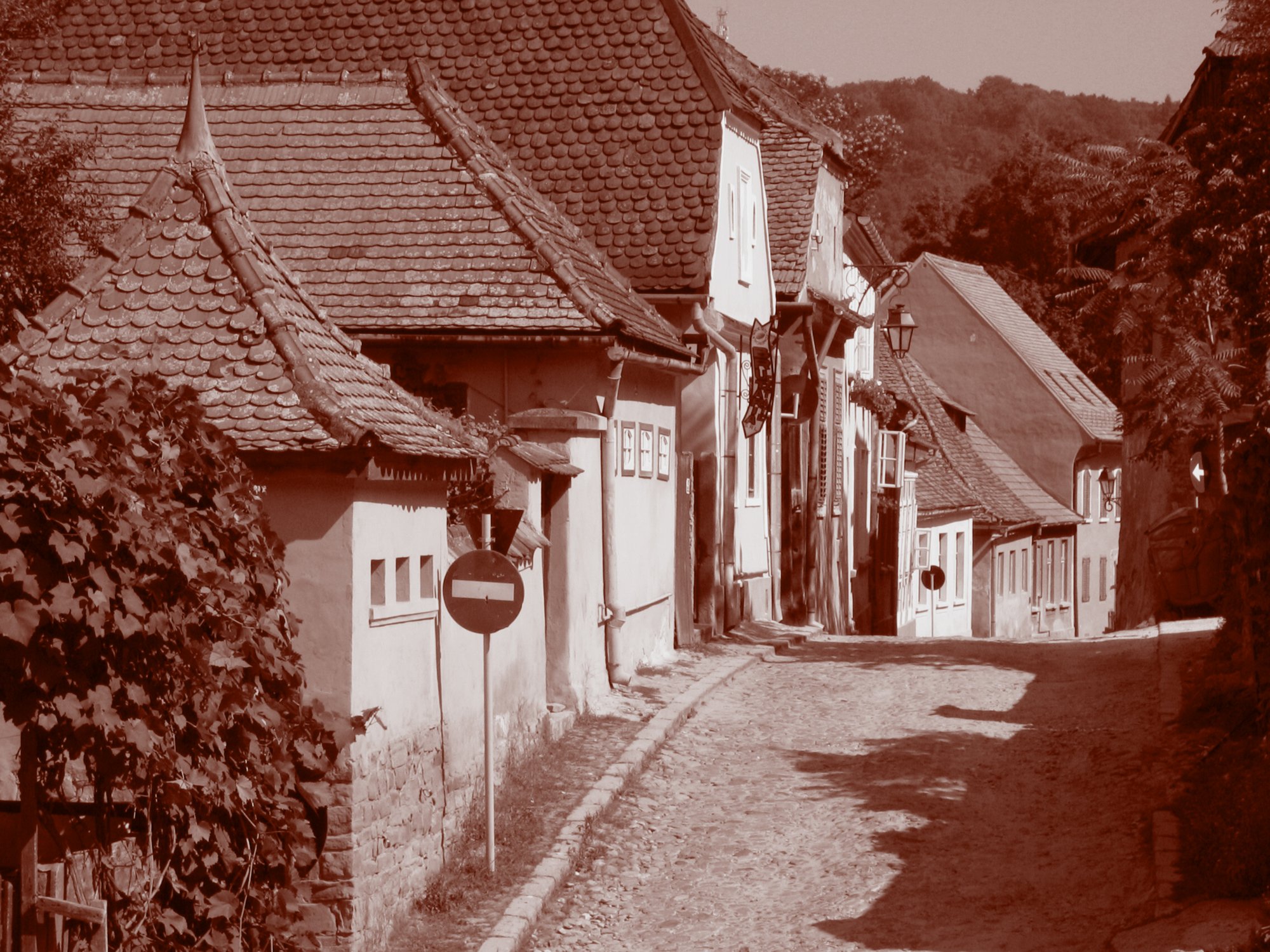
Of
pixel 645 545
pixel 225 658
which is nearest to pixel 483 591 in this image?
pixel 225 658

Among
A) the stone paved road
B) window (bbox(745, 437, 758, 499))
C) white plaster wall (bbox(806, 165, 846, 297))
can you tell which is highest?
white plaster wall (bbox(806, 165, 846, 297))

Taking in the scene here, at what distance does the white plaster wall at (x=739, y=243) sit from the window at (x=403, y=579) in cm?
1033

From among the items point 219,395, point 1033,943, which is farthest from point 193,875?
point 1033,943

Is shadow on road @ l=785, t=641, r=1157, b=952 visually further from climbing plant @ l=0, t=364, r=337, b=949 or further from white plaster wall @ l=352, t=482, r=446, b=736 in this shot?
climbing plant @ l=0, t=364, r=337, b=949

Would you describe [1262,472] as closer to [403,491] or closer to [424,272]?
[403,491]

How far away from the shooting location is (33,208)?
12.7 meters

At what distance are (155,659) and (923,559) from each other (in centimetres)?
3579

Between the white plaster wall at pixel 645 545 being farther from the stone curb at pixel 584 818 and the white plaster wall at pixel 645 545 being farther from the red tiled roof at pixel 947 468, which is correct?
the red tiled roof at pixel 947 468

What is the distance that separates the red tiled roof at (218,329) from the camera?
10.1 m

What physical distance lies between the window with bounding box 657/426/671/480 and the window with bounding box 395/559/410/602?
904cm

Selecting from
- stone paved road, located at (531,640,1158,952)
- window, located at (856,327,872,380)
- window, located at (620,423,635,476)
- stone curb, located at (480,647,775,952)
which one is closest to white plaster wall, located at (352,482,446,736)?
stone curb, located at (480,647,775,952)

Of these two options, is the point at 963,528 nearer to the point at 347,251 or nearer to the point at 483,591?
the point at 347,251

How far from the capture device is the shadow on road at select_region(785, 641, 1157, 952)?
10.8m

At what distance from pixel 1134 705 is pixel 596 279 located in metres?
6.47
